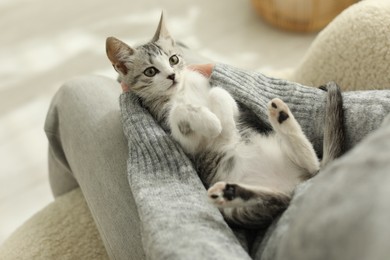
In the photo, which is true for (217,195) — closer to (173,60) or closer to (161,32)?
(173,60)

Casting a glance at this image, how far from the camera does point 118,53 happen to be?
1.23 meters

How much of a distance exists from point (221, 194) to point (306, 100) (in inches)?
14.3

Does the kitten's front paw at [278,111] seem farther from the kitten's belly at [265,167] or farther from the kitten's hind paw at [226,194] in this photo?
the kitten's hind paw at [226,194]

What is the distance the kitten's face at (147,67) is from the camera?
1.21 m

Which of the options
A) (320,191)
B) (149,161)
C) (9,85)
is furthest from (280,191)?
(9,85)

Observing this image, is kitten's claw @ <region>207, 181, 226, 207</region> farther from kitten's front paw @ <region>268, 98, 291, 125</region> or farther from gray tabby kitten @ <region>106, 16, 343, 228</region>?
kitten's front paw @ <region>268, 98, 291, 125</region>

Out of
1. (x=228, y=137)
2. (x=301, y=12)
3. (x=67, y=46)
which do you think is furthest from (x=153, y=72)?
(x=67, y=46)

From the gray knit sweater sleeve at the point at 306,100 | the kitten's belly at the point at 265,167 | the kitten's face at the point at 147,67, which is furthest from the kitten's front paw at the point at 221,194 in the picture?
the kitten's face at the point at 147,67

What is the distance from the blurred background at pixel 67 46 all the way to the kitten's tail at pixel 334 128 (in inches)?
51.2

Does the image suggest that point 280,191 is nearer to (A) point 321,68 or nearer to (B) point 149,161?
(B) point 149,161

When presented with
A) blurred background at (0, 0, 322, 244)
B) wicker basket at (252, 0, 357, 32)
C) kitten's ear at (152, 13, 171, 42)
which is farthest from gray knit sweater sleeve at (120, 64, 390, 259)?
wicker basket at (252, 0, 357, 32)

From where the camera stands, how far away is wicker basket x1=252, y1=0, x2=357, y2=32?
2310 mm

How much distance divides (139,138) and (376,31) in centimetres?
67

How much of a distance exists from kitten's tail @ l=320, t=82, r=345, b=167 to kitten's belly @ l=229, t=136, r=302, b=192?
0.26 ft
